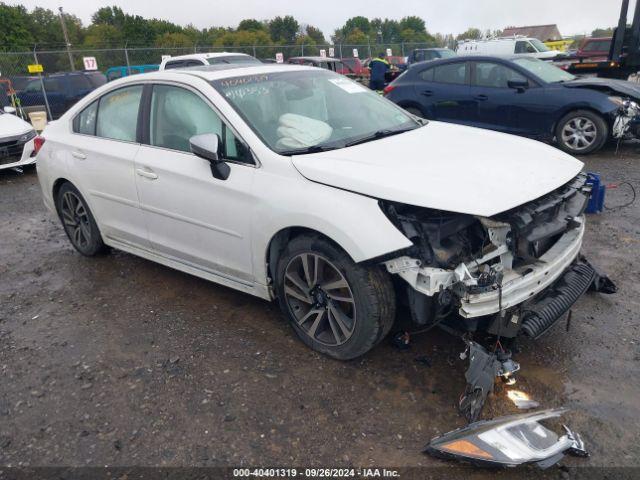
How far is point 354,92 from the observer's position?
418 centimetres

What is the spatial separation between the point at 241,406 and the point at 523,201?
191 centimetres

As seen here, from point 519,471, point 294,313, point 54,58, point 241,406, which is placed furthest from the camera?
point 54,58

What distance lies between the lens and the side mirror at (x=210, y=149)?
3217mm

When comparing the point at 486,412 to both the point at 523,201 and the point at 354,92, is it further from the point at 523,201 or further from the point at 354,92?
the point at 354,92

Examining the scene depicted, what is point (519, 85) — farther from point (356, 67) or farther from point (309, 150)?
point (356, 67)

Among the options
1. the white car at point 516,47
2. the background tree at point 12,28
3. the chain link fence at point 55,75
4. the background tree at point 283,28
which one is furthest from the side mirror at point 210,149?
the background tree at point 283,28

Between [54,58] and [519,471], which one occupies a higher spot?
[54,58]

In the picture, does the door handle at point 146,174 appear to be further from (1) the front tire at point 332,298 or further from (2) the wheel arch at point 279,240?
(1) the front tire at point 332,298

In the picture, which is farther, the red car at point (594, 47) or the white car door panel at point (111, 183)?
the red car at point (594, 47)

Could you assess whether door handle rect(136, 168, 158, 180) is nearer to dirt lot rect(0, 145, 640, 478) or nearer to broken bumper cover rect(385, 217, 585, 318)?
dirt lot rect(0, 145, 640, 478)

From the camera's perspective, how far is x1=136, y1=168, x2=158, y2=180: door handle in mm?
3809

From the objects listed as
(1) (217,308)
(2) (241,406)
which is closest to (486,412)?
(2) (241,406)

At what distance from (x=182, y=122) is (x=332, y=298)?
174 centimetres

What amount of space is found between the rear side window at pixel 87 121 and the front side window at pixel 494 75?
6352 mm
